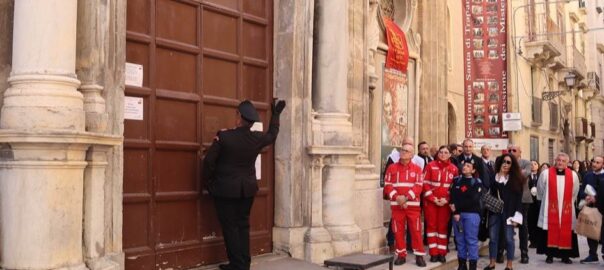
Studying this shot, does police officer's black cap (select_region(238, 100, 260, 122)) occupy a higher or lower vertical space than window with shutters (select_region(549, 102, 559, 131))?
lower

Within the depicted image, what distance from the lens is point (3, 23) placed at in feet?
18.4

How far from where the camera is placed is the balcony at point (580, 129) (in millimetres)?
33969

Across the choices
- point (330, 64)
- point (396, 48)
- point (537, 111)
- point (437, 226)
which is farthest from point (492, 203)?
point (537, 111)

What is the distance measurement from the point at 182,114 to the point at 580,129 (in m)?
31.0

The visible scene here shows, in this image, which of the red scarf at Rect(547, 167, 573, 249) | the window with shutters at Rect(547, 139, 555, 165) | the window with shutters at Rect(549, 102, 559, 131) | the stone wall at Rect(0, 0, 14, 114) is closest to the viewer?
the stone wall at Rect(0, 0, 14, 114)

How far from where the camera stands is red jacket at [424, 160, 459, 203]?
943cm

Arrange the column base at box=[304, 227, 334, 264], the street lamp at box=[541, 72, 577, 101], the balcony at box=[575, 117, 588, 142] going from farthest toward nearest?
1. the balcony at box=[575, 117, 588, 142]
2. the street lamp at box=[541, 72, 577, 101]
3. the column base at box=[304, 227, 334, 264]

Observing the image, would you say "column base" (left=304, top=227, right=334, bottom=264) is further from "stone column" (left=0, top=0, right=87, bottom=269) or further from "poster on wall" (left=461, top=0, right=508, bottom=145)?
"poster on wall" (left=461, top=0, right=508, bottom=145)

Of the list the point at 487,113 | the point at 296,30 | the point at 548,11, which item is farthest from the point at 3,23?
the point at 548,11

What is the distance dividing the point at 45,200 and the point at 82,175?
38cm

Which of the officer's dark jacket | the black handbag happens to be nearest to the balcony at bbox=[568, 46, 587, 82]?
the black handbag

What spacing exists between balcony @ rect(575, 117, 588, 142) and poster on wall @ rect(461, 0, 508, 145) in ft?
56.6

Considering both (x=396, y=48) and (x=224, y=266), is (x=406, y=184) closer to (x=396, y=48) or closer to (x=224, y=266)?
(x=224, y=266)

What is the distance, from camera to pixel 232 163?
6719 millimetres
